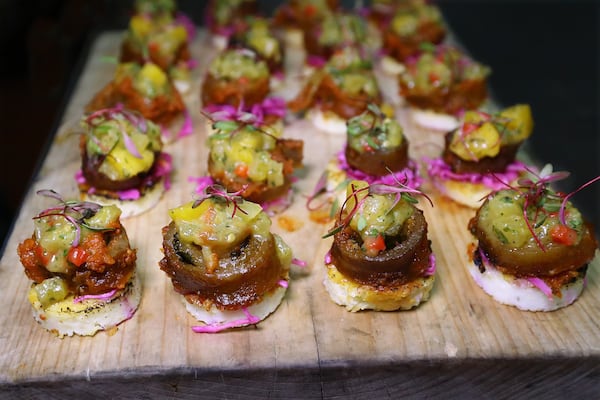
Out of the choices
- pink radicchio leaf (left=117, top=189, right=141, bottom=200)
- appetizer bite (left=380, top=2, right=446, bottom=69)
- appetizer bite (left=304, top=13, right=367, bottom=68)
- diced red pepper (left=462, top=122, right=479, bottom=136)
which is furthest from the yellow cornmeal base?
appetizer bite (left=380, top=2, right=446, bottom=69)

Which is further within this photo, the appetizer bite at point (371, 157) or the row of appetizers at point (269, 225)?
the appetizer bite at point (371, 157)

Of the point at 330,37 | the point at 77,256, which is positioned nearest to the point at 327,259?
the point at 77,256

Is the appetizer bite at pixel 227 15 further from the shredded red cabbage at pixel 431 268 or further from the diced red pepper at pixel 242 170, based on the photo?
the shredded red cabbage at pixel 431 268

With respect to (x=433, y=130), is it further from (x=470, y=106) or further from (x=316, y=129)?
(x=316, y=129)

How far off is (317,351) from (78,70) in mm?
3645

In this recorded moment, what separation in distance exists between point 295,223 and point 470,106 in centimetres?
172

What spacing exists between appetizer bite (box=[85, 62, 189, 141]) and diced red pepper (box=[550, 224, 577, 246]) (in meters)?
2.56

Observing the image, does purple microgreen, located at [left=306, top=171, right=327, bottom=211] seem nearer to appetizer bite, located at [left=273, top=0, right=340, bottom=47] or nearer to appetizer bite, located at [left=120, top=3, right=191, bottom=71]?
appetizer bite, located at [left=120, top=3, right=191, bottom=71]

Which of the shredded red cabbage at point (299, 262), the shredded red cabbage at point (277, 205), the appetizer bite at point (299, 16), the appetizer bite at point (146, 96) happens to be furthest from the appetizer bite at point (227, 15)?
the shredded red cabbage at point (299, 262)

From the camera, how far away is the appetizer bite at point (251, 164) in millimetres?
3523

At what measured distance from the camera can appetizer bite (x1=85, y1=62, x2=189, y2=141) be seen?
13.9 ft

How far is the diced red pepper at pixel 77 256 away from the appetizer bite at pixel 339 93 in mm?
2194

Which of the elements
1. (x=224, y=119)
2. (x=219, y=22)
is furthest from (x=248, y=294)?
(x=219, y=22)

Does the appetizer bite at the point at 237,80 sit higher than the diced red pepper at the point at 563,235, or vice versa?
the diced red pepper at the point at 563,235
